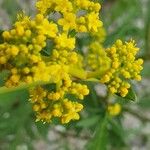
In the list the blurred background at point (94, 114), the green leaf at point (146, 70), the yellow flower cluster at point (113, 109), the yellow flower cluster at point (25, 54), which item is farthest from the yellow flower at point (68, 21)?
the green leaf at point (146, 70)

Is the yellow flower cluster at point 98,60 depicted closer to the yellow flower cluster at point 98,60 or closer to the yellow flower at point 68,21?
the yellow flower cluster at point 98,60

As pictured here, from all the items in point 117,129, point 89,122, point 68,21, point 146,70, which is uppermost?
point 68,21

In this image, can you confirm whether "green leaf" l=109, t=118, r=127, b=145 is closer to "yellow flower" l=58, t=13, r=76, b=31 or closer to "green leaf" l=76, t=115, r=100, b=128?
"green leaf" l=76, t=115, r=100, b=128

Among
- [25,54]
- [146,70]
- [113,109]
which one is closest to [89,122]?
[113,109]

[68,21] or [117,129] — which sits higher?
[68,21]

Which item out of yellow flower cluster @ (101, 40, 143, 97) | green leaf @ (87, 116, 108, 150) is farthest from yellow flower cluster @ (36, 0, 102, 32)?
green leaf @ (87, 116, 108, 150)

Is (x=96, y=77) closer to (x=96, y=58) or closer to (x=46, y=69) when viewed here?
(x=96, y=58)

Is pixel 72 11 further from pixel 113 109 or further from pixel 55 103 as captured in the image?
pixel 113 109
